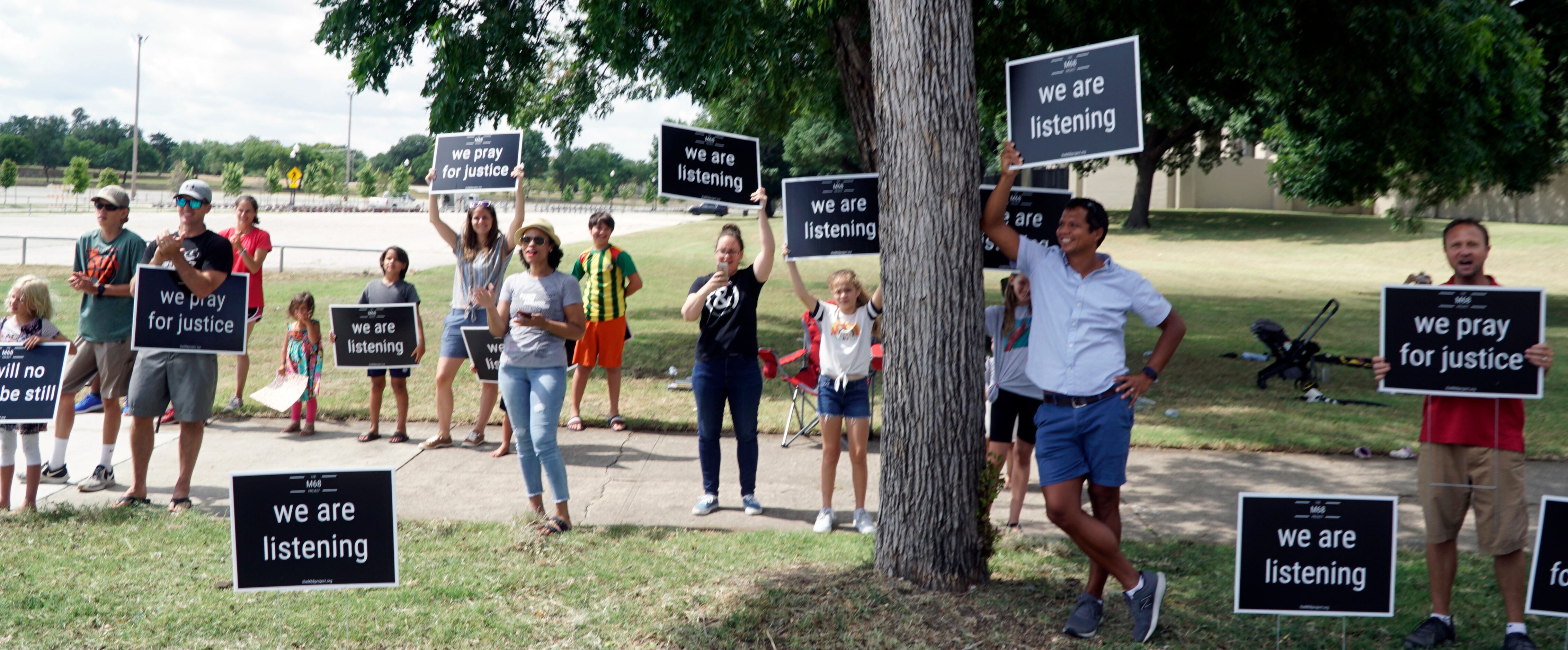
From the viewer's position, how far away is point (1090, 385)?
4359 millimetres

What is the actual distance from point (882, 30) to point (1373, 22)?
7.32 m

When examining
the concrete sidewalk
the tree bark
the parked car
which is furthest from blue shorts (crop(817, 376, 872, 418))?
the parked car

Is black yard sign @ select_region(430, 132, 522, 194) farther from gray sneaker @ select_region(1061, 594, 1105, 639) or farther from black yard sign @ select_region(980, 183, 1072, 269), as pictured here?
gray sneaker @ select_region(1061, 594, 1105, 639)

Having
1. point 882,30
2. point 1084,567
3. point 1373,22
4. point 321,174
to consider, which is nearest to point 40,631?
point 882,30

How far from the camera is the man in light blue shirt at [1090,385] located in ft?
14.4

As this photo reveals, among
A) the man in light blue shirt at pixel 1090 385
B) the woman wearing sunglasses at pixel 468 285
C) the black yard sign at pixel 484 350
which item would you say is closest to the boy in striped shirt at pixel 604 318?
the woman wearing sunglasses at pixel 468 285

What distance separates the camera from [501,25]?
1066cm

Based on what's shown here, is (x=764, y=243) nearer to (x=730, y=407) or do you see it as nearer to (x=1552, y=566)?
(x=730, y=407)

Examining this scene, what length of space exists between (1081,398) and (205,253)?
497 cm

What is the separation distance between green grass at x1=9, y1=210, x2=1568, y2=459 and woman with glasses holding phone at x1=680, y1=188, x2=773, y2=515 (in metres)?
2.46

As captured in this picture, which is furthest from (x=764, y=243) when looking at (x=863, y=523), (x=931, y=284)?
(x=931, y=284)

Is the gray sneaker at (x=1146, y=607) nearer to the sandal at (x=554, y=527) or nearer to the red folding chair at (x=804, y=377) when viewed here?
the red folding chair at (x=804, y=377)

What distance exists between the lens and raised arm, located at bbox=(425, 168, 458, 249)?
777cm

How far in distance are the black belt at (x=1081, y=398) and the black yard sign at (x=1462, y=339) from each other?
1.19 meters
